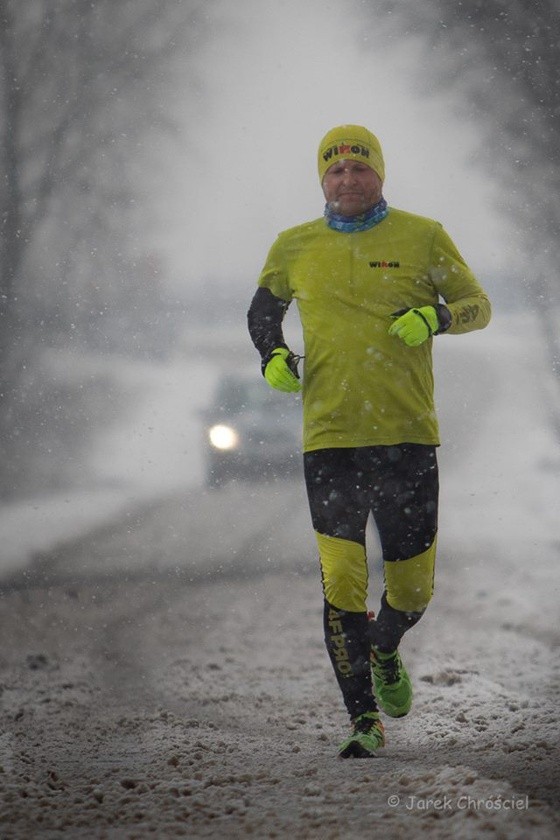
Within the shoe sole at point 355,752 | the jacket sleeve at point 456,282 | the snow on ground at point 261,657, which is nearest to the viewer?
the snow on ground at point 261,657

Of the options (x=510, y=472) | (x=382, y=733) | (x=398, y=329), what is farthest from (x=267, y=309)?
(x=510, y=472)

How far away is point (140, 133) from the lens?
10.4 metres

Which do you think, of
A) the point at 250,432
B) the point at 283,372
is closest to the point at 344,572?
the point at 283,372

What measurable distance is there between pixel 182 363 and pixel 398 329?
8643 mm

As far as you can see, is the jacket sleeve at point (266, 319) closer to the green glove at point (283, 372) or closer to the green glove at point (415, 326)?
the green glove at point (283, 372)

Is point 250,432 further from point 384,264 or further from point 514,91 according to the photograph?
point 384,264

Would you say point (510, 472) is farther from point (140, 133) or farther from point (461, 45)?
point (140, 133)

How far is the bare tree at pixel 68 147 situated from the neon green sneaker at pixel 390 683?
6927mm

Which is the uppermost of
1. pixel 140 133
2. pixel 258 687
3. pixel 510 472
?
pixel 140 133

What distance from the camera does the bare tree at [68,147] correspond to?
9289 millimetres

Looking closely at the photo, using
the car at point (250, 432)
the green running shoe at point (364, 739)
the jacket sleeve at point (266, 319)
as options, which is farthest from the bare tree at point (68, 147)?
the green running shoe at point (364, 739)

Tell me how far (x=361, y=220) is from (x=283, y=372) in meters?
0.60

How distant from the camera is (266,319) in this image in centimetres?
354

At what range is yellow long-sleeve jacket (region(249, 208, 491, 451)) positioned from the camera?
327 centimetres
